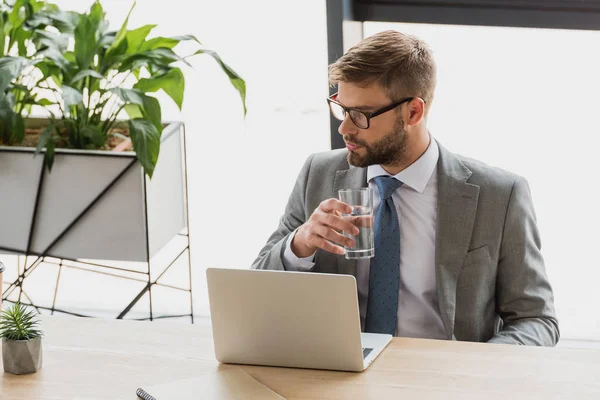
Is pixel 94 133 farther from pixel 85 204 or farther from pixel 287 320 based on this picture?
pixel 287 320

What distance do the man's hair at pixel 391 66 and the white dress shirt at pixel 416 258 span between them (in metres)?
0.17

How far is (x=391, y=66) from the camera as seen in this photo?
7.76ft

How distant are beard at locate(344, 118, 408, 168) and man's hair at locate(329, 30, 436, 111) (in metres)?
0.08

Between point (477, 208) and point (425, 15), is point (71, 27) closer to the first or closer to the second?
point (425, 15)

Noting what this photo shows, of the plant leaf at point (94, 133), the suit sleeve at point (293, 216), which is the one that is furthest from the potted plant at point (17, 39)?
the suit sleeve at point (293, 216)

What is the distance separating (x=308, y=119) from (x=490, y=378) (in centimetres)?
209

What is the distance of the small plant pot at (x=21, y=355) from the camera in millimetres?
1969

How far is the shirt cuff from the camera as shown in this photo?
231cm

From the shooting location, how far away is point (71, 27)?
330cm

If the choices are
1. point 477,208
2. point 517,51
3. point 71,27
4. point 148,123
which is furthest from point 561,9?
point 71,27

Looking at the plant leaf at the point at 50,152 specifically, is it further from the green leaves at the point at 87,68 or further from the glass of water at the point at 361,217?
the glass of water at the point at 361,217

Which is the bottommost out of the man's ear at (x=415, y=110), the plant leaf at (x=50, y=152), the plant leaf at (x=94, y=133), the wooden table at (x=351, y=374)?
the wooden table at (x=351, y=374)

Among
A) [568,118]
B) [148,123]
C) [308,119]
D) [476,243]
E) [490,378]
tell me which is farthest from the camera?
[308,119]

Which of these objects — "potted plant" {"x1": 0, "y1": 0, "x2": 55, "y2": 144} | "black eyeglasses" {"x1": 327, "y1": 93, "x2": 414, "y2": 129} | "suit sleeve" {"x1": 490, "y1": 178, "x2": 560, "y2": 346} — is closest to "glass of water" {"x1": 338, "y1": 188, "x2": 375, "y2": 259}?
"black eyeglasses" {"x1": 327, "y1": 93, "x2": 414, "y2": 129}
